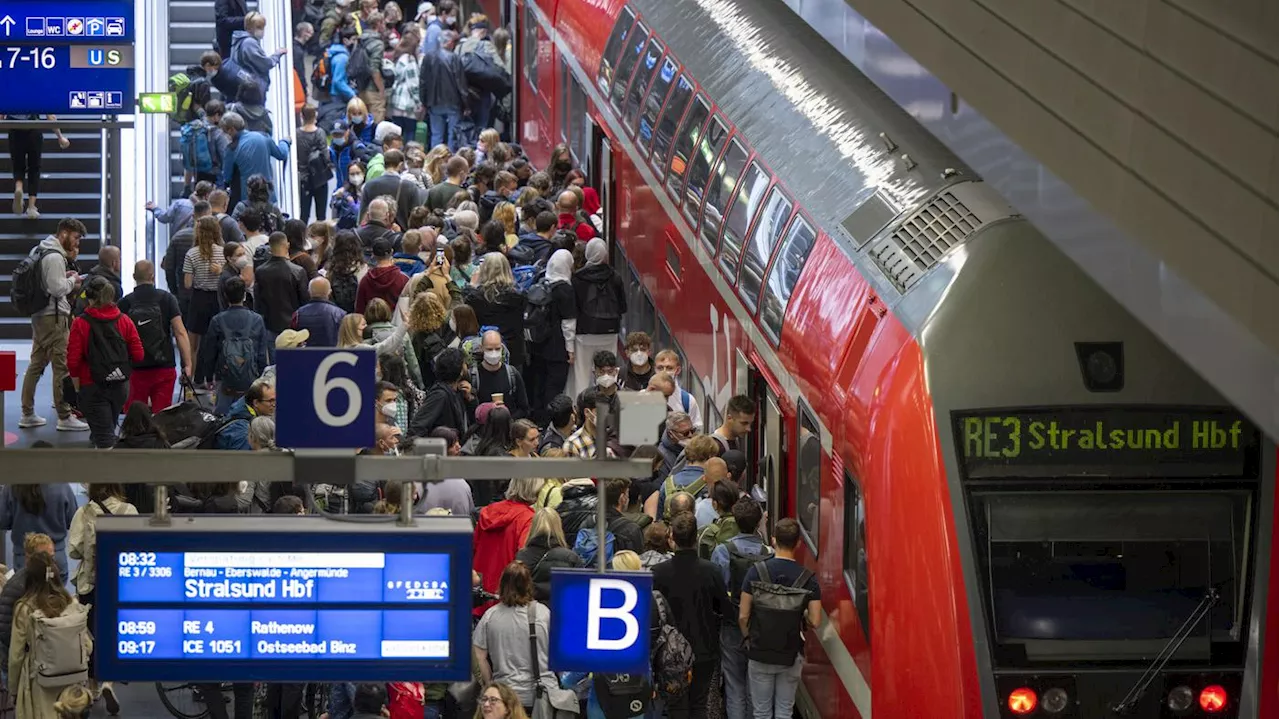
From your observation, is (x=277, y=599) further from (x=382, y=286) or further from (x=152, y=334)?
(x=382, y=286)

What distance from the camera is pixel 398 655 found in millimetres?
8789

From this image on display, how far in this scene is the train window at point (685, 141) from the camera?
1534 cm

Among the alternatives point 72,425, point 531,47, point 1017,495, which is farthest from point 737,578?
point 531,47

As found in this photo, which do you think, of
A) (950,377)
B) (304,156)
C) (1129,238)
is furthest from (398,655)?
(304,156)

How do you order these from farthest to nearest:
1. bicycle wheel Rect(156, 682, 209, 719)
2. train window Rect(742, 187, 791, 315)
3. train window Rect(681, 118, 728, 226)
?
train window Rect(681, 118, 728, 226) → train window Rect(742, 187, 791, 315) → bicycle wheel Rect(156, 682, 209, 719)

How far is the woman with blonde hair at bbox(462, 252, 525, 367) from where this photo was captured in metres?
17.1

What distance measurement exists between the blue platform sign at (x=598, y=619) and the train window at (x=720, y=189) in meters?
5.24

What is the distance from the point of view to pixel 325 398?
8.38 m

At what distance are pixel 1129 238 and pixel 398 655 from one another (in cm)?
337

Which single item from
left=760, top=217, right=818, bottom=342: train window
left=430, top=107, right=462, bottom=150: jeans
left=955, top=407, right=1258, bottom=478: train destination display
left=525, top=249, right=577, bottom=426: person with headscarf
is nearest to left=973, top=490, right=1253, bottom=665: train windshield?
left=955, top=407, right=1258, bottom=478: train destination display

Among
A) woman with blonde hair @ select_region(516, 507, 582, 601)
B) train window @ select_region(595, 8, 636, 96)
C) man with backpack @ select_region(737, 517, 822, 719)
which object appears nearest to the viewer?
man with backpack @ select_region(737, 517, 822, 719)

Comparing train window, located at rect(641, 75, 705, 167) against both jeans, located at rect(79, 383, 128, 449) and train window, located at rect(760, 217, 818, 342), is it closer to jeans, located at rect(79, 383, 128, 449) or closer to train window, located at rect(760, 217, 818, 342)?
train window, located at rect(760, 217, 818, 342)

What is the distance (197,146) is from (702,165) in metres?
8.61

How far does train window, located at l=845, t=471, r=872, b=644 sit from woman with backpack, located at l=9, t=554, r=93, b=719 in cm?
433
